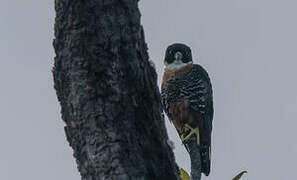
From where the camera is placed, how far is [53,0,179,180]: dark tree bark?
2.78m

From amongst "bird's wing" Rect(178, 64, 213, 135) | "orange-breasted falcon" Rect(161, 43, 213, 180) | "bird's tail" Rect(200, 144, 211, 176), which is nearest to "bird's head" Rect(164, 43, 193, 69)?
"orange-breasted falcon" Rect(161, 43, 213, 180)

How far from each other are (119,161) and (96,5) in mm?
693

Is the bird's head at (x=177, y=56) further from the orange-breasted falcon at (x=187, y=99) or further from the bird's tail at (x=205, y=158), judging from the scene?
the bird's tail at (x=205, y=158)

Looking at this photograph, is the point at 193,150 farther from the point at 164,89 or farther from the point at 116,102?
the point at 116,102

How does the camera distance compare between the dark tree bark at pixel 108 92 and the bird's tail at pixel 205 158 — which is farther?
the bird's tail at pixel 205 158

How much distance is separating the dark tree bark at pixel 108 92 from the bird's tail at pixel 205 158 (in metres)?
5.60

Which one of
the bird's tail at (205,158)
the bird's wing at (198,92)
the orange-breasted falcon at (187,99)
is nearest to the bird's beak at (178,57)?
the orange-breasted falcon at (187,99)

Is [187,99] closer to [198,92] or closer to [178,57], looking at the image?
[198,92]

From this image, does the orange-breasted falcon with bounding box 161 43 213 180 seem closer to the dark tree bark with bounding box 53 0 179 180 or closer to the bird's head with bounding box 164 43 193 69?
the bird's head with bounding box 164 43 193 69

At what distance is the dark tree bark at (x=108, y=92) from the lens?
9.11 ft

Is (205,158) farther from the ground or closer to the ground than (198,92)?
closer to the ground

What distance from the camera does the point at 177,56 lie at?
342 inches

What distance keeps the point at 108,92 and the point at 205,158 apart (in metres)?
5.87

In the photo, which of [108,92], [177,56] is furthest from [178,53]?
[108,92]
